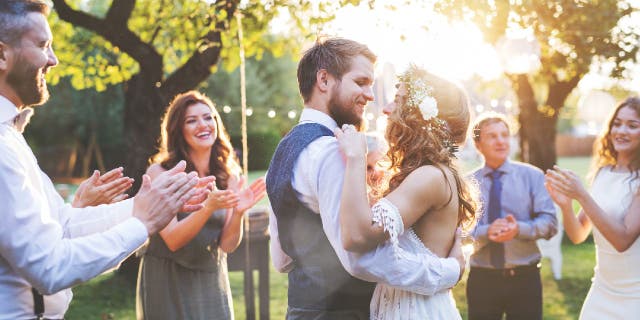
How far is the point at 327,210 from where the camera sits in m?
2.31

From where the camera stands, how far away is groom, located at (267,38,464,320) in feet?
7.67

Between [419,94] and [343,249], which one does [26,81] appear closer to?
[343,249]

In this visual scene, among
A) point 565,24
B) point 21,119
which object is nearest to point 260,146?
point 565,24

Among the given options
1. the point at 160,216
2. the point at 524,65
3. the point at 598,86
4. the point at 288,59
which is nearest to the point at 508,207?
the point at 160,216

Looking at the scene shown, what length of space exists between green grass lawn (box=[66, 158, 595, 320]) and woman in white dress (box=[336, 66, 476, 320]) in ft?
15.4

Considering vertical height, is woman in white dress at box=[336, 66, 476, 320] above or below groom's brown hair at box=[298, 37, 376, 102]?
below

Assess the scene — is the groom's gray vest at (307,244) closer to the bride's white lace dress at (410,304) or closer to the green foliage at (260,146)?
the bride's white lace dress at (410,304)

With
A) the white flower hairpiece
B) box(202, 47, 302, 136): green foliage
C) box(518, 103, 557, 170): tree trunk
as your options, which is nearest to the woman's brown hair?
the white flower hairpiece

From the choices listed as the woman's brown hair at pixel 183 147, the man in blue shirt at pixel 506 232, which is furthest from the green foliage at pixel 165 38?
the man in blue shirt at pixel 506 232

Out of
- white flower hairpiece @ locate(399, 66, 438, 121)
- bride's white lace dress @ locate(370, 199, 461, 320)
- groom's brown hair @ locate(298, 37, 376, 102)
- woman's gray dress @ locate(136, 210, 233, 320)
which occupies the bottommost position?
woman's gray dress @ locate(136, 210, 233, 320)

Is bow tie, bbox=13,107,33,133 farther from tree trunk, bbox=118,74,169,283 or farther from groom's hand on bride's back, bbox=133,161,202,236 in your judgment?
tree trunk, bbox=118,74,169,283

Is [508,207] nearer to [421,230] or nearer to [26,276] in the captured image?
[421,230]

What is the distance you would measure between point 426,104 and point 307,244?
2.53ft

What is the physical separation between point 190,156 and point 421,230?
1934 millimetres
